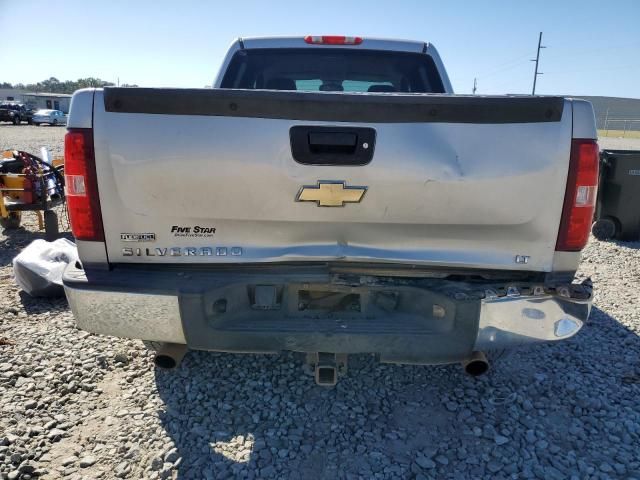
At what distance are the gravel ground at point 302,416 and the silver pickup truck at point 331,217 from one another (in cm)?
54

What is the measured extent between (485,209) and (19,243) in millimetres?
6192

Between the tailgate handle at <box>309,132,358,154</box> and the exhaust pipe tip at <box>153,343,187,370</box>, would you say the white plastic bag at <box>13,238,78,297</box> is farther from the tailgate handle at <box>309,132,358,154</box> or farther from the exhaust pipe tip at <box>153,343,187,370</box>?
the tailgate handle at <box>309,132,358,154</box>

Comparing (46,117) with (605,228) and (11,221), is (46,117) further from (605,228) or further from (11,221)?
(605,228)

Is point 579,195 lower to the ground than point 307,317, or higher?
higher

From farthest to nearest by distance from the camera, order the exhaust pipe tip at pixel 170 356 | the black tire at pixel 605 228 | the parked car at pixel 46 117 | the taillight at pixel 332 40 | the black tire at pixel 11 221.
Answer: the parked car at pixel 46 117, the black tire at pixel 605 228, the black tire at pixel 11 221, the taillight at pixel 332 40, the exhaust pipe tip at pixel 170 356

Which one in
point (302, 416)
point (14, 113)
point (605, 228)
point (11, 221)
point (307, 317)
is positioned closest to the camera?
point (307, 317)

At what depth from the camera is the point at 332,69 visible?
13.3 feet

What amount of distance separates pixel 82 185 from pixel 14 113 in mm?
44173

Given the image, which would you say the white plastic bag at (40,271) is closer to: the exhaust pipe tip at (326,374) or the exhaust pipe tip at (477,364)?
the exhaust pipe tip at (326,374)

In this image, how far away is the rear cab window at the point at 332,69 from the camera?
12.9 feet

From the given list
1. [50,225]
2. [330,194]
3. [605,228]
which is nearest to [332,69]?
[330,194]

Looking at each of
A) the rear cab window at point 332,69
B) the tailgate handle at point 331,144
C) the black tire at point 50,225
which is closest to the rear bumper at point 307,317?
the tailgate handle at point 331,144

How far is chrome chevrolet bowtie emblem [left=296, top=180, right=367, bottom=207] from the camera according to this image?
2158 millimetres

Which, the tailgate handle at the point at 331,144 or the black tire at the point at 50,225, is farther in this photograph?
the black tire at the point at 50,225
